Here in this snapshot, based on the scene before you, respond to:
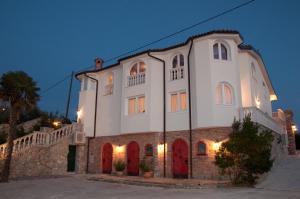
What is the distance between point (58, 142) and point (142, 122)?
6.94 meters

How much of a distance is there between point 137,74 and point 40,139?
8549mm

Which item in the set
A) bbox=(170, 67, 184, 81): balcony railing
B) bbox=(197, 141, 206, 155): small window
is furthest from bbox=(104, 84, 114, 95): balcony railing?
bbox=(197, 141, 206, 155): small window

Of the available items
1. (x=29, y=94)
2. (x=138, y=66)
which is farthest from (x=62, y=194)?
(x=138, y=66)

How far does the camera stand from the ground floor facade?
15.7 metres

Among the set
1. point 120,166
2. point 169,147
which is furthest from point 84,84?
point 169,147

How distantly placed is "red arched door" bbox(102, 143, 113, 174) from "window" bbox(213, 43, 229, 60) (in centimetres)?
1062

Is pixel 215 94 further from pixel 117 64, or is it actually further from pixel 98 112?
pixel 98 112

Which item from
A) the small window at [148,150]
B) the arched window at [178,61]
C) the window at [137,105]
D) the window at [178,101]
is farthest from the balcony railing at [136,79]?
the small window at [148,150]

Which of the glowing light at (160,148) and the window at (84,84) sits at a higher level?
the window at (84,84)

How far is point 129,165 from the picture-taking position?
19328 mm

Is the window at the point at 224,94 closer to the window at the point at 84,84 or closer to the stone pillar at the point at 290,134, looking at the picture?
the window at the point at 84,84

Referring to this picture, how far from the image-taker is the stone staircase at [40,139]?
61.0ft

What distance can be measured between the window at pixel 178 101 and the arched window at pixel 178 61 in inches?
80.7

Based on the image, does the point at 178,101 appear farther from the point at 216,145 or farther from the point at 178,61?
the point at 216,145
